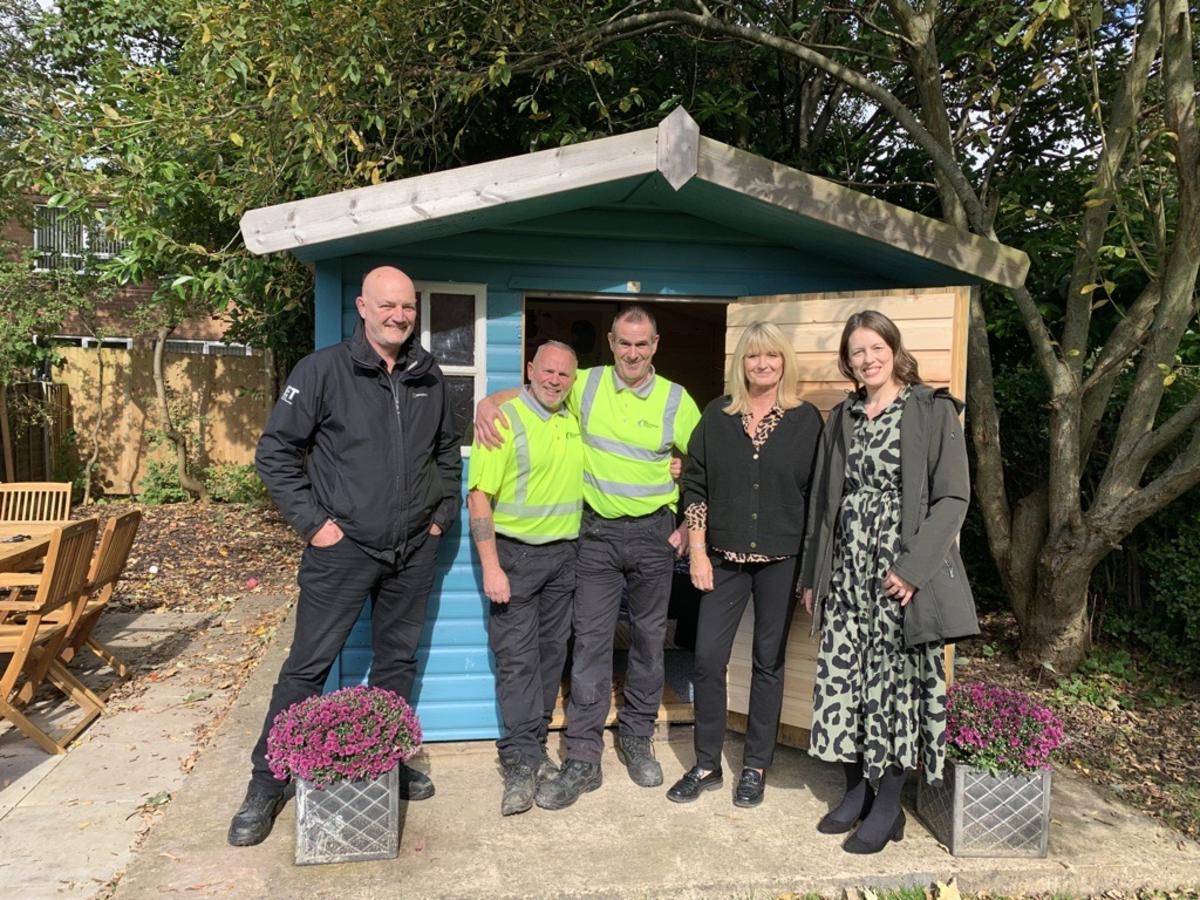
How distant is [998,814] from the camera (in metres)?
3.14

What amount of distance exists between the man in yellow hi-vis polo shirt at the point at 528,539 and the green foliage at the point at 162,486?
9.61 m

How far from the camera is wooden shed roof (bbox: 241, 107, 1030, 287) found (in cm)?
335

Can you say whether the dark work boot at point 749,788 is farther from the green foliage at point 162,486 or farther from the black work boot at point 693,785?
the green foliage at point 162,486

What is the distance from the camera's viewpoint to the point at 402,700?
3256 millimetres

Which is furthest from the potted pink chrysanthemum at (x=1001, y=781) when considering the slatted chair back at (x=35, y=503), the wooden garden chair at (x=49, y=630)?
the slatted chair back at (x=35, y=503)

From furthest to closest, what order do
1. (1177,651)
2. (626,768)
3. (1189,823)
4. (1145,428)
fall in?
(1177,651) → (1145,428) → (626,768) → (1189,823)

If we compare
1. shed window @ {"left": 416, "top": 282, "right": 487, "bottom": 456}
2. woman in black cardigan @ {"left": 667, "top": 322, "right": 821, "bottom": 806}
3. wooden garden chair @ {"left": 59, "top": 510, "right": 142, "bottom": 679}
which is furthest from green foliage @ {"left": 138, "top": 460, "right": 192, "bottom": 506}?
woman in black cardigan @ {"left": 667, "top": 322, "right": 821, "bottom": 806}

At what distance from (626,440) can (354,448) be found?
1069 millimetres

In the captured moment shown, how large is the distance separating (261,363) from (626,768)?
10098mm

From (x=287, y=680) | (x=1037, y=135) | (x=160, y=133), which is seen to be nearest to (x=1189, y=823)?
(x=287, y=680)

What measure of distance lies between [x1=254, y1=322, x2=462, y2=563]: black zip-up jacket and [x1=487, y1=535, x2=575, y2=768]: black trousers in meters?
0.45

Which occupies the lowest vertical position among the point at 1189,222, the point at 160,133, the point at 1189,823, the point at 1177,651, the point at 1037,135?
the point at 1189,823

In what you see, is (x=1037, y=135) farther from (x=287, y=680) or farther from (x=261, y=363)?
(x=261, y=363)

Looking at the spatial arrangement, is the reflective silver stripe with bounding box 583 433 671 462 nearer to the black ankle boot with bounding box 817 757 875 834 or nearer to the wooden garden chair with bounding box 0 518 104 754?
the black ankle boot with bounding box 817 757 875 834
